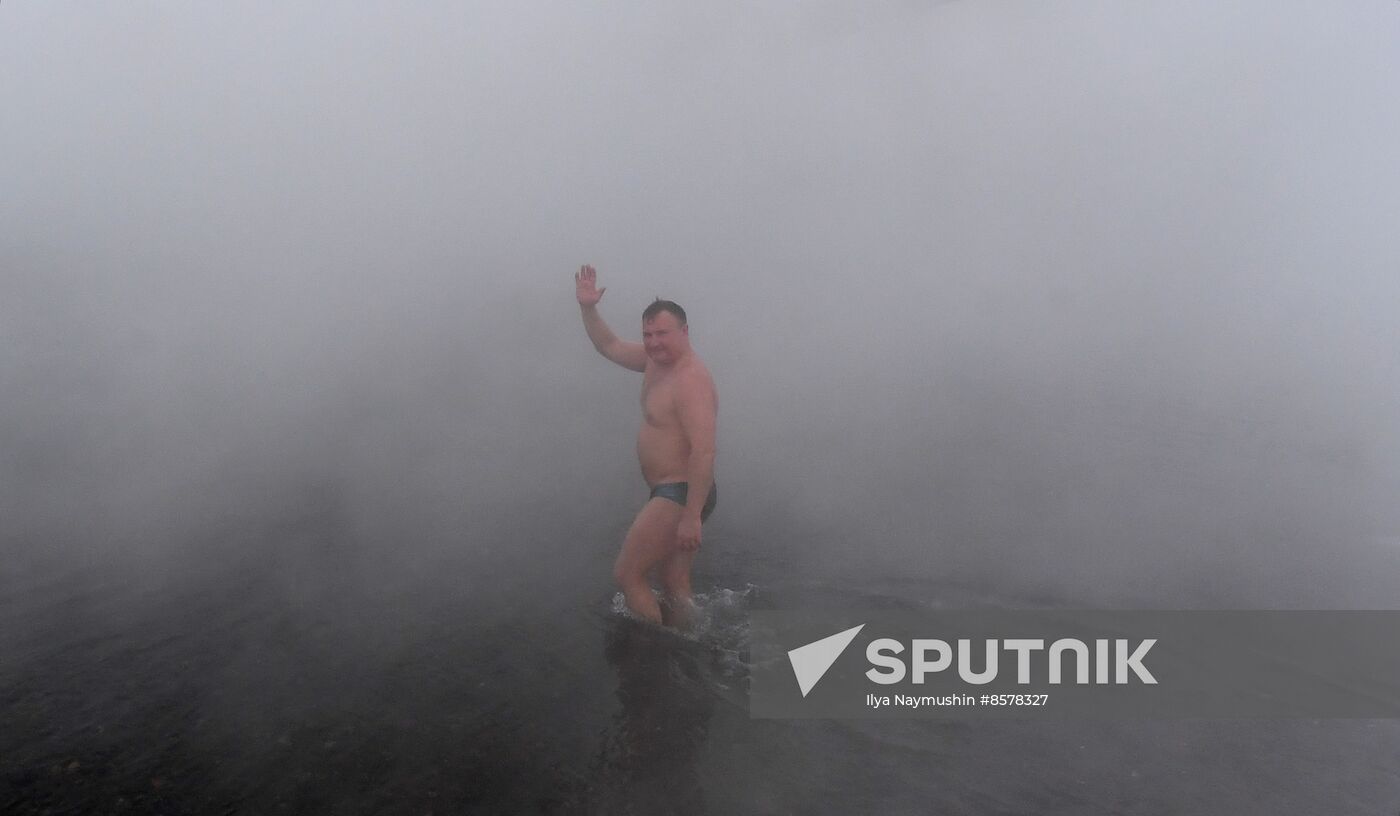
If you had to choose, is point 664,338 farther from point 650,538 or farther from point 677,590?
point 677,590

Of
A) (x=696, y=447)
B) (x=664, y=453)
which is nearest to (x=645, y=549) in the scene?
(x=664, y=453)

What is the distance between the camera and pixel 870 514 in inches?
210

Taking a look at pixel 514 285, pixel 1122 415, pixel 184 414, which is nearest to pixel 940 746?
pixel 184 414

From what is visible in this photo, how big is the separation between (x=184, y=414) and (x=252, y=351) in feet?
3.38

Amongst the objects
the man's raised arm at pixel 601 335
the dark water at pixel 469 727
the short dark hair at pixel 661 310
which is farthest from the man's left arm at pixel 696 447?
the dark water at pixel 469 727

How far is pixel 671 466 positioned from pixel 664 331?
52 centimetres

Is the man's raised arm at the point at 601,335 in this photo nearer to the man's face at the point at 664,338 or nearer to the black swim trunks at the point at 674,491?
the man's face at the point at 664,338

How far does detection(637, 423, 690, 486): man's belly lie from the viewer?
12.0 feet

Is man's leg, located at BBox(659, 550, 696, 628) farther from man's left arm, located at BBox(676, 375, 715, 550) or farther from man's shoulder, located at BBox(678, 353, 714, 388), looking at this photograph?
man's shoulder, located at BBox(678, 353, 714, 388)

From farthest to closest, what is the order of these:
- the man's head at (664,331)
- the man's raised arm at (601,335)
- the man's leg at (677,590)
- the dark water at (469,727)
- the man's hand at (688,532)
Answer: the man's raised arm at (601,335) < the man's leg at (677,590) < the man's head at (664,331) < the man's hand at (688,532) < the dark water at (469,727)

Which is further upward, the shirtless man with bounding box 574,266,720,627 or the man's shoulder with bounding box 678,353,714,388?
the man's shoulder with bounding box 678,353,714,388

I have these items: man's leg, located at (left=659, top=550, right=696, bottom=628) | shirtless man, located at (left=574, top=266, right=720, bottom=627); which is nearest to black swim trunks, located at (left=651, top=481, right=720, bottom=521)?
shirtless man, located at (left=574, top=266, right=720, bottom=627)

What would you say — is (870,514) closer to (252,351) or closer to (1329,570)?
(1329,570)

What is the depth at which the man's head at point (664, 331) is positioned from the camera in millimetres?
3555
